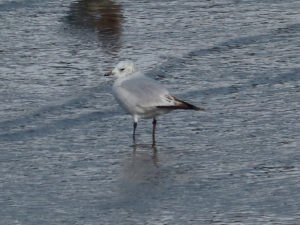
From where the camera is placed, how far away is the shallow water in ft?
21.4

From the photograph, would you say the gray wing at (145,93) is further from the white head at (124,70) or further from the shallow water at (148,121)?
the shallow water at (148,121)

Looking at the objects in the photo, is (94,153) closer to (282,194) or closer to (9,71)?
(282,194)

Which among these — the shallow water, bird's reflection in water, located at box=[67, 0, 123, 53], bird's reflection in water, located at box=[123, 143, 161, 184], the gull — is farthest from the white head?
bird's reflection in water, located at box=[67, 0, 123, 53]

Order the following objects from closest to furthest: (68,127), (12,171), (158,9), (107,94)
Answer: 1. (12,171)
2. (68,127)
3. (107,94)
4. (158,9)

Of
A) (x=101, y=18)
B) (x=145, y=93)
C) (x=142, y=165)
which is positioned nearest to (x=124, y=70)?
(x=145, y=93)

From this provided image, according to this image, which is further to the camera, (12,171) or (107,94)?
(107,94)

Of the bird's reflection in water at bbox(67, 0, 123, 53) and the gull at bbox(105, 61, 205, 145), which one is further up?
the gull at bbox(105, 61, 205, 145)

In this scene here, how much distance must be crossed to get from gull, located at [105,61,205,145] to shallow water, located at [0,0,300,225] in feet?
0.70

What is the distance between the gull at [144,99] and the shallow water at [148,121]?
0.21 m

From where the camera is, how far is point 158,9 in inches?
539

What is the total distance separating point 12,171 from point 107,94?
8.81 feet

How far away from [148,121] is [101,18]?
15.6ft

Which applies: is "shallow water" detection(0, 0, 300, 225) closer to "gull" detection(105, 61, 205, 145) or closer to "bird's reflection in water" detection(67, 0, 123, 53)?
"bird's reflection in water" detection(67, 0, 123, 53)

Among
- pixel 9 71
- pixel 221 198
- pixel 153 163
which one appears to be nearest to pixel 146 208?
pixel 221 198
